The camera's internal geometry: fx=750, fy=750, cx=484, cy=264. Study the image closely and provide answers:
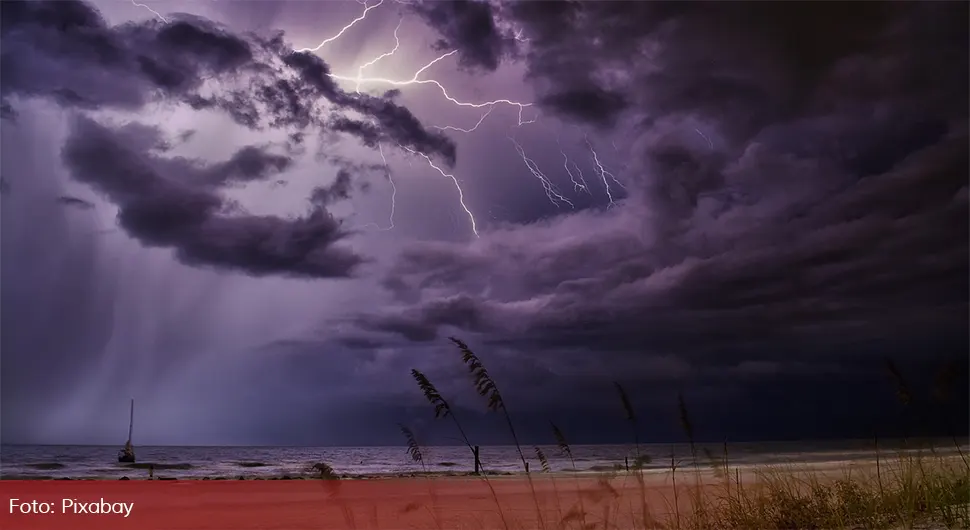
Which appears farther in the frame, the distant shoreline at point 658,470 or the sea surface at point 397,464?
the sea surface at point 397,464

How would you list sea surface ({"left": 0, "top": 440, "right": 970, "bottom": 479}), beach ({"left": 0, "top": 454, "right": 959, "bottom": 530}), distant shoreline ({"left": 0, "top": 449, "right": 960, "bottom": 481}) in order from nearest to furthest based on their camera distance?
1. beach ({"left": 0, "top": 454, "right": 959, "bottom": 530})
2. distant shoreline ({"left": 0, "top": 449, "right": 960, "bottom": 481})
3. sea surface ({"left": 0, "top": 440, "right": 970, "bottom": 479})

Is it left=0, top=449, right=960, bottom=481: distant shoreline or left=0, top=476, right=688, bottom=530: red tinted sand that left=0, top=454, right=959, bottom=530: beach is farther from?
left=0, top=449, right=960, bottom=481: distant shoreline

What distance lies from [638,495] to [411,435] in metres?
6.88

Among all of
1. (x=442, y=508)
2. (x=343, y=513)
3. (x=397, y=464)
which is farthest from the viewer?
(x=397, y=464)

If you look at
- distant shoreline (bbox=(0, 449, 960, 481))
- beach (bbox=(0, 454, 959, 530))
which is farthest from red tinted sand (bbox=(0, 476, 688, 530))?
distant shoreline (bbox=(0, 449, 960, 481))

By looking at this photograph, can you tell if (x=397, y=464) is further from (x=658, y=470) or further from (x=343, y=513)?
(x=343, y=513)

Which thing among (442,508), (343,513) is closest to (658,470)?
(442,508)

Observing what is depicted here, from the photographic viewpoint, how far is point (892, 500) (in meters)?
6.24

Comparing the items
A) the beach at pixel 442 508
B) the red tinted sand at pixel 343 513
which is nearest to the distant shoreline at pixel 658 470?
the beach at pixel 442 508

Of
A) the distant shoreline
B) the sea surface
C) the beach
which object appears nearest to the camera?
the beach

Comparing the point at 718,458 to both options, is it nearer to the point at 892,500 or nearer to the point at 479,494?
the point at 892,500

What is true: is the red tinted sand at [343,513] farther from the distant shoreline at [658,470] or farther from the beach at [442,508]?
the distant shoreline at [658,470]

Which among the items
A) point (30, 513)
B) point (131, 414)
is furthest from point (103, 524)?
point (131, 414)

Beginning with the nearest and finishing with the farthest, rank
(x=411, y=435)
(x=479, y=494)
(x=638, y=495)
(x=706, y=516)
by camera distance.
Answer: (x=411, y=435), (x=706, y=516), (x=638, y=495), (x=479, y=494)
